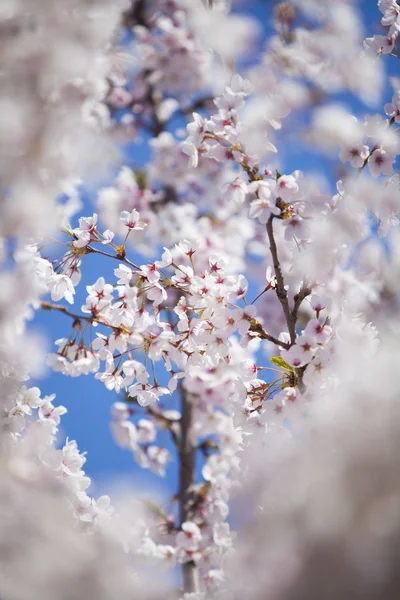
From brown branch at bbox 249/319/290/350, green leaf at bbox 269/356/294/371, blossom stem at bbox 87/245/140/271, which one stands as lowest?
green leaf at bbox 269/356/294/371

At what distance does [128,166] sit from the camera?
4301 mm

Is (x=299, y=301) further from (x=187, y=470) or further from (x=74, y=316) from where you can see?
(x=187, y=470)

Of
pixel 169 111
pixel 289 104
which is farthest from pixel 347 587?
pixel 169 111

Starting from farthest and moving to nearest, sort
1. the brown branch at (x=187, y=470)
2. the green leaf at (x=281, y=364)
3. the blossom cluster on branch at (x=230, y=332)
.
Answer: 1. the brown branch at (x=187, y=470)
2. the green leaf at (x=281, y=364)
3. the blossom cluster on branch at (x=230, y=332)

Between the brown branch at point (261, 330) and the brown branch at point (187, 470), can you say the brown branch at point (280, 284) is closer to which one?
the brown branch at point (261, 330)

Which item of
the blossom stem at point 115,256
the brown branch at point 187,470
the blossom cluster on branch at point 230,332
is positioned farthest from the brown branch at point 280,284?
the brown branch at point 187,470

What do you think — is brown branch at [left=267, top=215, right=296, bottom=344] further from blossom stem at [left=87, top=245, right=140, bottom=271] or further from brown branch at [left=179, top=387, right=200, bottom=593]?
brown branch at [left=179, top=387, right=200, bottom=593]

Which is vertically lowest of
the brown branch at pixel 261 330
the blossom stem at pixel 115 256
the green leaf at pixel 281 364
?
the green leaf at pixel 281 364

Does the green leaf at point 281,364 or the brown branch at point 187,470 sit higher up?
the brown branch at point 187,470

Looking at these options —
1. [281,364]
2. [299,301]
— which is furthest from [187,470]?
[299,301]

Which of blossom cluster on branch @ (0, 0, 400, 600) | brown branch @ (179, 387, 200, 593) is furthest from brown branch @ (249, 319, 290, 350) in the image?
brown branch @ (179, 387, 200, 593)

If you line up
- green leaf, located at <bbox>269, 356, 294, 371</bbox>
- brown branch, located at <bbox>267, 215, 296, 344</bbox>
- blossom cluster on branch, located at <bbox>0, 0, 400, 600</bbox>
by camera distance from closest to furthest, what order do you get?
blossom cluster on branch, located at <bbox>0, 0, 400, 600</bbox> < brown branch, located at <bbox>267, 215, 296, 344</bbox> < green leaf, located at <bbox>269, 356, 294, 371</bbox>

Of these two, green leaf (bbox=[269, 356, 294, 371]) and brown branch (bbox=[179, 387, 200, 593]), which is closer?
green leaf (bbox=[269, 356, 294, 371])

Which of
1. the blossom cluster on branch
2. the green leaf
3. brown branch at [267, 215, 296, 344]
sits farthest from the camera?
the green leaf
